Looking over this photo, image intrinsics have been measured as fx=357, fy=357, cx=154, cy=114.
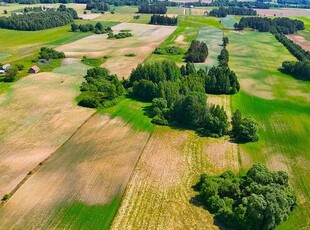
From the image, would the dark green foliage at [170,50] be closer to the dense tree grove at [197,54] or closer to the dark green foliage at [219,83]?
the dense tree grove at [197,54]

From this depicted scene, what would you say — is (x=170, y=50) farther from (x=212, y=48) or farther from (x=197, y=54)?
(x=212, y=48)

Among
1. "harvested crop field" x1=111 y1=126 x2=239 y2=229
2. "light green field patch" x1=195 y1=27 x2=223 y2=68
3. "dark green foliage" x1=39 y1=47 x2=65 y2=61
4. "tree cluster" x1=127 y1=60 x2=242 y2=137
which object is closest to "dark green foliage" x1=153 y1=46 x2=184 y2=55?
"light green field patch" x1=195 y1=27 x2=223 y2=68

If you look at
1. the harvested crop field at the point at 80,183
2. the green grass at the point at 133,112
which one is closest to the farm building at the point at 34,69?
the green grass at the point at 133,112

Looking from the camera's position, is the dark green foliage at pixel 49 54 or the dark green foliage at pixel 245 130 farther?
the dark green foliage at pixel 49 54

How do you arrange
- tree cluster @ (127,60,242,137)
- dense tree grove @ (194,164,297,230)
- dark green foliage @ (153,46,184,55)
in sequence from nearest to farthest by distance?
dense tree grove @ (194,164,297,230) → tree cluster @ (127,60,242,137) → dark green foliage @ (153,46,184,55)

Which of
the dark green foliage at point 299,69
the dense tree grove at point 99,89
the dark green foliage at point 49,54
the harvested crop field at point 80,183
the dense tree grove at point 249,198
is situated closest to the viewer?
the dense tree grove at point 249,198

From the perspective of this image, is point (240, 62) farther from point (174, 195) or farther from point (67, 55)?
point (174, 195)

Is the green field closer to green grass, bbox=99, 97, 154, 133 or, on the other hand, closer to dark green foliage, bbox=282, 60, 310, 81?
dark green foliage, bbox=282, 60, 310, 81
